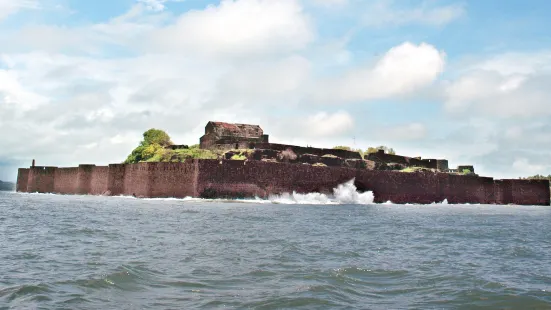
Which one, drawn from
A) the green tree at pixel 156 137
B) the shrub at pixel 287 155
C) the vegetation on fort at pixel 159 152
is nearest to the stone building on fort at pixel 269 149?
the shrub at pixel 287 155

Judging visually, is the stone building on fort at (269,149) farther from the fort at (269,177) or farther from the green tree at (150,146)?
the green tree at (150,146)

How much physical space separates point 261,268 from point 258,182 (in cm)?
2666

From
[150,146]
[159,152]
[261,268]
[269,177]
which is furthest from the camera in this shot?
[150,146]

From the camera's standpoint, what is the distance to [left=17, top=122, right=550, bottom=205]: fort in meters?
34.5

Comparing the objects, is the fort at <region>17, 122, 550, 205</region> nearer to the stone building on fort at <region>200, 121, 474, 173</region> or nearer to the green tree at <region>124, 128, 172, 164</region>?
the stone building on fort at <region>200, 121, 474, 173</region>

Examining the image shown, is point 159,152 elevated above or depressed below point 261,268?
above

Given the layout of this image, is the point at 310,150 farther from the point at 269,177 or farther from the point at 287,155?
the point at 269,177

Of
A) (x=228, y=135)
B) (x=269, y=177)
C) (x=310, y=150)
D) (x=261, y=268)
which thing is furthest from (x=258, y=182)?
(x=261, y=268)

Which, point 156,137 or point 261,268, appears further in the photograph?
point 156,137

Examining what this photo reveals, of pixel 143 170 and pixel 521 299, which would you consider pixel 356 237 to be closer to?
pixel 521 299

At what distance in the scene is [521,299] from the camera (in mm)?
6844

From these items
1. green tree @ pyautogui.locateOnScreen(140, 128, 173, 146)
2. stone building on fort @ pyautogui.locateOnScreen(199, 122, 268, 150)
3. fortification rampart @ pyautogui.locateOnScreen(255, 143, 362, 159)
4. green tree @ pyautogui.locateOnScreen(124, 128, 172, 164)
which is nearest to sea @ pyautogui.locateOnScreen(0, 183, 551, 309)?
fortification rampart @ pyautogui.locateOnScreen(255, 143, 362, 159)

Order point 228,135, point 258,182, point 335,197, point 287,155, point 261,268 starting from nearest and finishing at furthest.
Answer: point 261,268 → point 258,182 → point 335,197 → point 287,155 → point 228,135

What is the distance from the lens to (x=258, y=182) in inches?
1388
